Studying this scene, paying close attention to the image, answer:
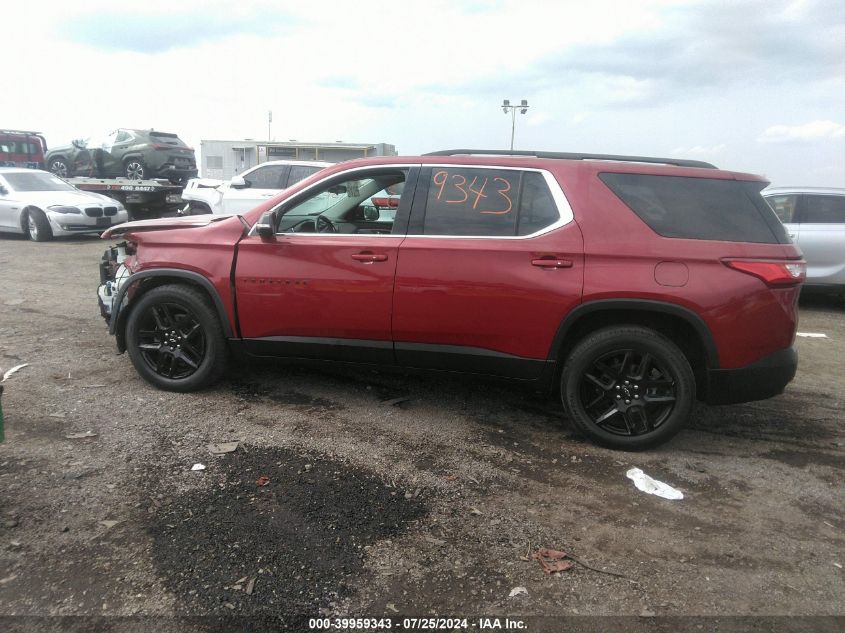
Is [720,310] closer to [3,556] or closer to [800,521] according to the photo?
[800,521]

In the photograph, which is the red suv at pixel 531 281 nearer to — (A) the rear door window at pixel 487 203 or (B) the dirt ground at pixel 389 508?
(A) the rear door window at pixel 487 203

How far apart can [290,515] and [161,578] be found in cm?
65

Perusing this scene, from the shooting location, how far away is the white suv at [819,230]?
27.5 ft

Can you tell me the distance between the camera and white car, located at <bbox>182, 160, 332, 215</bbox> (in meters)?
12.4

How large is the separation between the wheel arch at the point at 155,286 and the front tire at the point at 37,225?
1060cm

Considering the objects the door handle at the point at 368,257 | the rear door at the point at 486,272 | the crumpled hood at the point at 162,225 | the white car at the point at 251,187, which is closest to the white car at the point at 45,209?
the white car at the point at 251,187

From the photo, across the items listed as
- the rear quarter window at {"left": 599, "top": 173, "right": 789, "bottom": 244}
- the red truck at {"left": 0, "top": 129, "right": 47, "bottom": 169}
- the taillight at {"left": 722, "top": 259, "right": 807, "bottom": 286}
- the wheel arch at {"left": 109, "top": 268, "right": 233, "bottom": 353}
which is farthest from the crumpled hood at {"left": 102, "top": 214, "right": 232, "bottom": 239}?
the red truck at {"left": 0, "top": 129, "right": 47, "bottom": 169}

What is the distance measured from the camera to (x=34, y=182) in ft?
47.1

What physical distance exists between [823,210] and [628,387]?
21.1 feet

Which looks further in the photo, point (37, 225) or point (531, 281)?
point (37, 225)

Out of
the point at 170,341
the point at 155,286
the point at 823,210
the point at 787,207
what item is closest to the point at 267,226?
the point at 155,286

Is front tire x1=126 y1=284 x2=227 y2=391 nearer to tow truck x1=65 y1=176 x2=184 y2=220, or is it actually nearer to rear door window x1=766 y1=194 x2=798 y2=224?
rear door window x1=766 y1=194 x2=798 y2=224

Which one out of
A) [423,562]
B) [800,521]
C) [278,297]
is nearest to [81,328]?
[278,297]

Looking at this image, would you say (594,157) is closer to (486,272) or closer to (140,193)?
(486,272)
